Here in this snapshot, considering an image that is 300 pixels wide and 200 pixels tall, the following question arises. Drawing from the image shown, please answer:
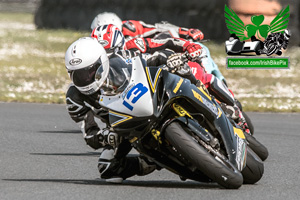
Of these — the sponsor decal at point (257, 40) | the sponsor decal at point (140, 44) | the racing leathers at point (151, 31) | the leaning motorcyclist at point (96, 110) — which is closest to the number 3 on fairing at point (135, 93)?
the leaning motorcyclist at point (96, 110)

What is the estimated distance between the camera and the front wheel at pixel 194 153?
6.33 meters

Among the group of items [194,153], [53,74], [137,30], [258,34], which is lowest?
[53,74]

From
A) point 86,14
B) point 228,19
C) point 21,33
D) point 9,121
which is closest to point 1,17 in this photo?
point 21,33

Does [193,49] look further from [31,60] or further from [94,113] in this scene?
[31,60]

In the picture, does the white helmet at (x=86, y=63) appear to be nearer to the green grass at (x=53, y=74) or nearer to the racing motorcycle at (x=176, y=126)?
the racing motorcycle at (x=176, y=126)

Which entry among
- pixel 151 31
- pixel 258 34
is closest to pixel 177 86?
pixel 151 31

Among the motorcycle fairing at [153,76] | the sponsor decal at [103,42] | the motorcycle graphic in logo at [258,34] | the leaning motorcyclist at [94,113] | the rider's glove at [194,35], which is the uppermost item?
the motorcycle fairing at [153,76]

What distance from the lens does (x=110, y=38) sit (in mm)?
9297

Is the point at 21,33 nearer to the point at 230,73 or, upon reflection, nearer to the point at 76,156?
the point at 230,73

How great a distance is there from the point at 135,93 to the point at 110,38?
121 inches

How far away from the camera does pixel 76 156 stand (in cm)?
942

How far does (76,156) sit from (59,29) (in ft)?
67.0

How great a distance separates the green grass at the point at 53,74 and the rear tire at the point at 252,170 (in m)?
9.40

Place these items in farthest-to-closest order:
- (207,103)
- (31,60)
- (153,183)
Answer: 1. (31,60)
2. (153,183)
3. (207,103)
